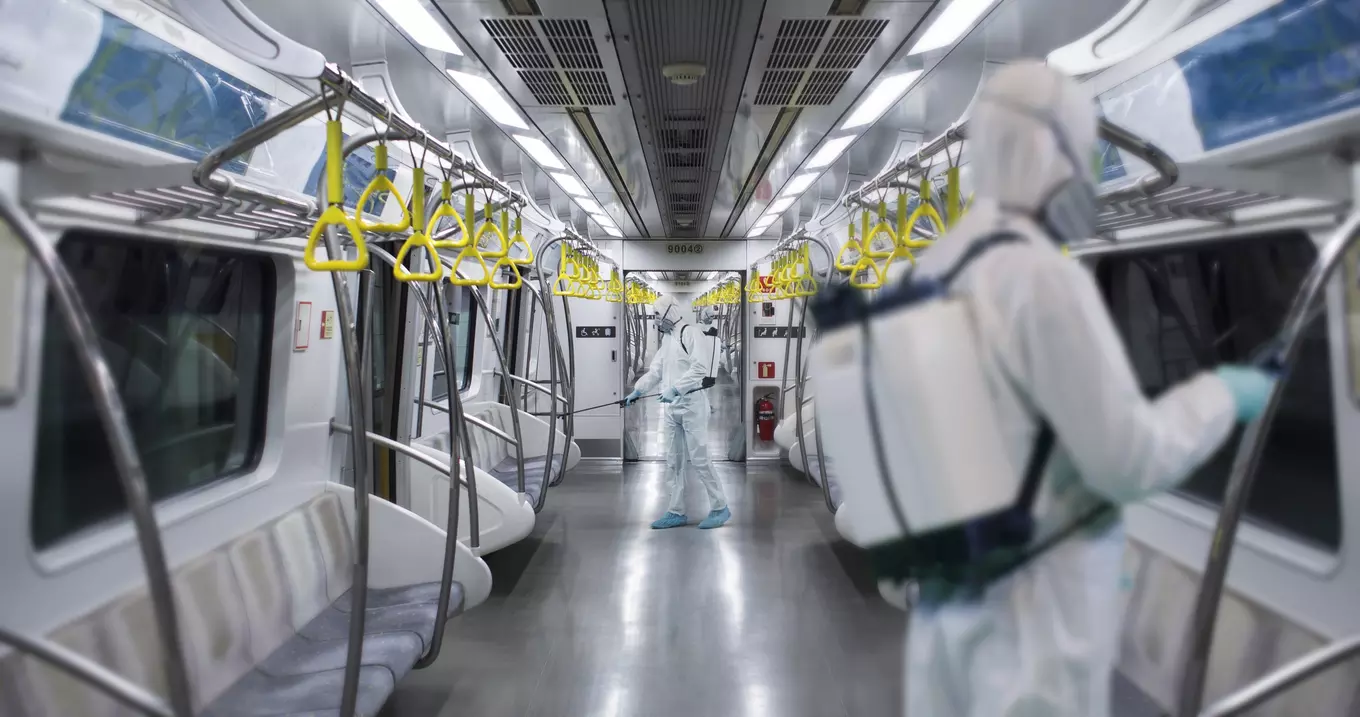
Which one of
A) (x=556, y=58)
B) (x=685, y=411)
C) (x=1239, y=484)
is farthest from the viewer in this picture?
(x=685, y=411)

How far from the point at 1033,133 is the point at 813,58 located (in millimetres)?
1779

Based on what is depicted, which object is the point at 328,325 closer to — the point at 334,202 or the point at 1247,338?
the point at 334,202

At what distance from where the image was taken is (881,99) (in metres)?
3.35

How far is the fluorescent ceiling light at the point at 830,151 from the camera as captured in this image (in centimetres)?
408

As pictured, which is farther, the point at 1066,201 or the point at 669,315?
the point at 669,315

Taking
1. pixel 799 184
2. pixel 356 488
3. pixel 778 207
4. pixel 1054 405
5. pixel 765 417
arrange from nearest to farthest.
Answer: pixel 1054 405, pixel 356 488, pixel 799 184, pixel 778 207, pixel 765 417

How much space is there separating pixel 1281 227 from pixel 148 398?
3835mm

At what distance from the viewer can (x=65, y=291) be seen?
1.36m

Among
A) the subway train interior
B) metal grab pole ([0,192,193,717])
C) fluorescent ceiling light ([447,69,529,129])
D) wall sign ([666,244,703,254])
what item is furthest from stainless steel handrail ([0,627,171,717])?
wall sign ([666,244,703,254])

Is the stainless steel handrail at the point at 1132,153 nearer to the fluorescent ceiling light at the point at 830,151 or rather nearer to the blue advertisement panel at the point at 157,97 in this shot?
the fluorescent ceiling light at the point at 830,151

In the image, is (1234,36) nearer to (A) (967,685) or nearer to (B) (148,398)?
(A) (967,685)

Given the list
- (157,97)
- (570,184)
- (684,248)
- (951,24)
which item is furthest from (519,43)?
(684,248)

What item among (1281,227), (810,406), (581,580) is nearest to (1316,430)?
(1281,227)

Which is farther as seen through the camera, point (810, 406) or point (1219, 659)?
point (810, 406)
